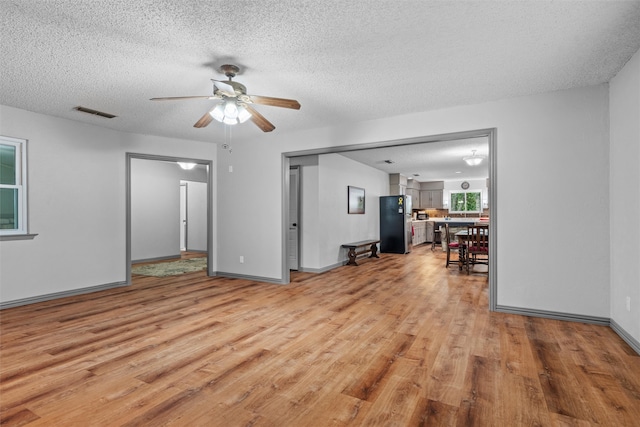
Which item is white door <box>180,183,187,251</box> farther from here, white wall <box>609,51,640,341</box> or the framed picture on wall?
white wall <box>609,51,640,341</box>

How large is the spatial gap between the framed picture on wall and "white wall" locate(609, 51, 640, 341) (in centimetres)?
471

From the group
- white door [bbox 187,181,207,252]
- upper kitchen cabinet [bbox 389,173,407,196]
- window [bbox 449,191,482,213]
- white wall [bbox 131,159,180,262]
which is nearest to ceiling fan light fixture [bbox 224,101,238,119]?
white wall [bbox 131,159,180,262]

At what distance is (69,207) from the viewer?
4.45 metres

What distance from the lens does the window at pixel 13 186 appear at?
3916 millimetres

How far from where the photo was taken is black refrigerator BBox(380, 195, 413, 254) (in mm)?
8713

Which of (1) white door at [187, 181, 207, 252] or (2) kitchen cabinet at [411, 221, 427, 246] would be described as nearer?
(1) white door at [187, 181, 207, 252]

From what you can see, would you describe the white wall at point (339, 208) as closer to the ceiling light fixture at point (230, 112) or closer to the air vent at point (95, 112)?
the ceiling light fixture at point (230, 112)

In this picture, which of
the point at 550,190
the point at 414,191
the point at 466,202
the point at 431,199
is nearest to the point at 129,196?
the point at 550,190

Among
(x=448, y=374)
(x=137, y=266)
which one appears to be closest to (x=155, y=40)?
(x=448, y=374)

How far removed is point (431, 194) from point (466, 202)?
4.17 ft

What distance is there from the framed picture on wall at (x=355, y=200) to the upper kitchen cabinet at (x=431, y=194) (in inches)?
218

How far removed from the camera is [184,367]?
2.34 m

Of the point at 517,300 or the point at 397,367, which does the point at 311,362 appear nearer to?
the point at 397,367

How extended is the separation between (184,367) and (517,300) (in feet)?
11.1
